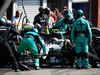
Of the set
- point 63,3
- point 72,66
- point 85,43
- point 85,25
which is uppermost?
point 63,3

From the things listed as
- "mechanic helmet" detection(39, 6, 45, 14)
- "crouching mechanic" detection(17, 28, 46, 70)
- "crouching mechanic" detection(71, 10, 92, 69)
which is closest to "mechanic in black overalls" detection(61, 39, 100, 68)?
"crouching mechanic" detection(71, 10, 92, 69)

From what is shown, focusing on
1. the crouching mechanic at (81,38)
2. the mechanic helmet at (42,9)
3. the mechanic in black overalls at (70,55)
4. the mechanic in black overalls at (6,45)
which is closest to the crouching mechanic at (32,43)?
the mechanic in black overalls at (6,45)

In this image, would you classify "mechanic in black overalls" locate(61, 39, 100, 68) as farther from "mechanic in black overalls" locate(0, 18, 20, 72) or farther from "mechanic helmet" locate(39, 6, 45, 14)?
"mechanic helmet" locate(39, 6, 45, 14)

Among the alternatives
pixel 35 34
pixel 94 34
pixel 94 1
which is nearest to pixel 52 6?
pixel 94 1

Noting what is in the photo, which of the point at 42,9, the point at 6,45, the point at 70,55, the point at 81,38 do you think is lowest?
the point at 70,55

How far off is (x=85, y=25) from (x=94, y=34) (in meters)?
1.10

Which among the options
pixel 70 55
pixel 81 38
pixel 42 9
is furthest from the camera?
pixel 42 9

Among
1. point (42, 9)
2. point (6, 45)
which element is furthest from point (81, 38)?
point (42, 9)

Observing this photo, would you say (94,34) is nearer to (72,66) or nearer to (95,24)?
(72,66)

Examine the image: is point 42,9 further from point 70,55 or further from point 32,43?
point 32,43

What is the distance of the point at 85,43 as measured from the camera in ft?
29.9

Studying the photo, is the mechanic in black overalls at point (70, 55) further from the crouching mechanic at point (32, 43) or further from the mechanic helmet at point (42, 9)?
the mechanic helmet at point (42, 9)

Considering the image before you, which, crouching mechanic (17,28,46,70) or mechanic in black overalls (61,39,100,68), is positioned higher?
crouching mechanic (17,28,46,70)

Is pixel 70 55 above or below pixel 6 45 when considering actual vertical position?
below
